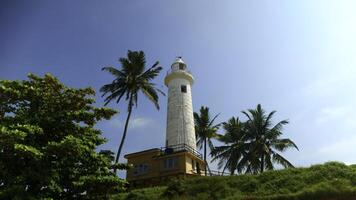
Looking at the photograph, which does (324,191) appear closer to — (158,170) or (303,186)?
(303,186)

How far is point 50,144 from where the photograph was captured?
13461 mm

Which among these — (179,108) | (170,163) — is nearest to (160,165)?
(170,163)

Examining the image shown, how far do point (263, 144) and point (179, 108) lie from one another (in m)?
11.3

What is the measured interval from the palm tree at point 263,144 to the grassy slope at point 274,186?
14.6 meters

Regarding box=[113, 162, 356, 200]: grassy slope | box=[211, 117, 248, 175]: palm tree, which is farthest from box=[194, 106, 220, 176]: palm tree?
box=[113, 162, 356, 200]: grassy slope

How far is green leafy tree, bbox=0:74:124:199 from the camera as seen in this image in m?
13.0

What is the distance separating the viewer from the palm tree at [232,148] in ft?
135

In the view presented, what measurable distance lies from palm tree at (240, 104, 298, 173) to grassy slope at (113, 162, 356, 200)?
14.6m

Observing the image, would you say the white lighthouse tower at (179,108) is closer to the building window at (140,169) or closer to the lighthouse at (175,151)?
the lighthouse at (175,151)

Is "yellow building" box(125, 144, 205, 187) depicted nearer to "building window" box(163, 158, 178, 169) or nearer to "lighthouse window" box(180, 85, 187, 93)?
"building window" box(163, 158, 178, 169)

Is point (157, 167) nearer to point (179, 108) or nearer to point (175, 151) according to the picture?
point (175, 151)

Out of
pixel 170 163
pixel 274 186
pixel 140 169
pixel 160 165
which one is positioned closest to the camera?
pixel 274 186

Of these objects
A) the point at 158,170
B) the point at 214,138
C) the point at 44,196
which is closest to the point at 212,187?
the point at 158,170

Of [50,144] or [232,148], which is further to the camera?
[232,148]
